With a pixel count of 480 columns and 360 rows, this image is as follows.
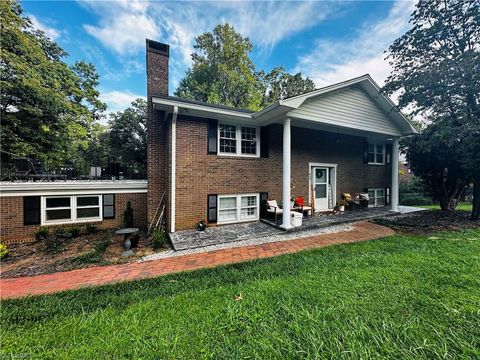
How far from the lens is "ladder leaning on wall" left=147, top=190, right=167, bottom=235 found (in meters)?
7.18

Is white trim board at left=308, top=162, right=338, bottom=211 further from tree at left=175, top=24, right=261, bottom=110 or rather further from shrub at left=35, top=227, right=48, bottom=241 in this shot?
tree at left=175, top=24, right=261, bottom=110

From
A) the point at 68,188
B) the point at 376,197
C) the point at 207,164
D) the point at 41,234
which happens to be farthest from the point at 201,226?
the point at 376,197

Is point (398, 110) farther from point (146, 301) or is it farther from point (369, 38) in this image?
point (146, 301)

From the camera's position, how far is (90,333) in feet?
7.47

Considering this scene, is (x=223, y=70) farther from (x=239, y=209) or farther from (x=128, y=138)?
(x=239, y=209)

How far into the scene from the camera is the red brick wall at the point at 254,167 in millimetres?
7010

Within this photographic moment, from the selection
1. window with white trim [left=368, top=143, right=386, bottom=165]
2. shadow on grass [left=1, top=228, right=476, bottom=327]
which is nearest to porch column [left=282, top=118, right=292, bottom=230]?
shadow on grass [left=1, top=228, right=476, bottom=327]

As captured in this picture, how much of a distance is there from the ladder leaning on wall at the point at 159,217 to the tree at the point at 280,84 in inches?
759

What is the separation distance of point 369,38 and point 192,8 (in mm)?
8125

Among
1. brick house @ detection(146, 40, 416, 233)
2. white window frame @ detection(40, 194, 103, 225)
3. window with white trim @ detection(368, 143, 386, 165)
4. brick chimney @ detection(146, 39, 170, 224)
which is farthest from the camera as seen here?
window with white trim @ detection(368, 143, 386, 165)

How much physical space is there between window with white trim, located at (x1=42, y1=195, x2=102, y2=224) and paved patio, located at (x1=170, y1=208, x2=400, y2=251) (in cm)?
387

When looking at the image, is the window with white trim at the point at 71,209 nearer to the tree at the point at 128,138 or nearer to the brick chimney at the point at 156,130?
the brick chimney at the point at 156,130

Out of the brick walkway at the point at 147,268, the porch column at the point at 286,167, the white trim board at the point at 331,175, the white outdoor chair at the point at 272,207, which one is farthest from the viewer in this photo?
the white trim board at the point at 331,175

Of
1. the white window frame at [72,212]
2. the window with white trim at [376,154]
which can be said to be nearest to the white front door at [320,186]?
the window with white trim at [376,154]
